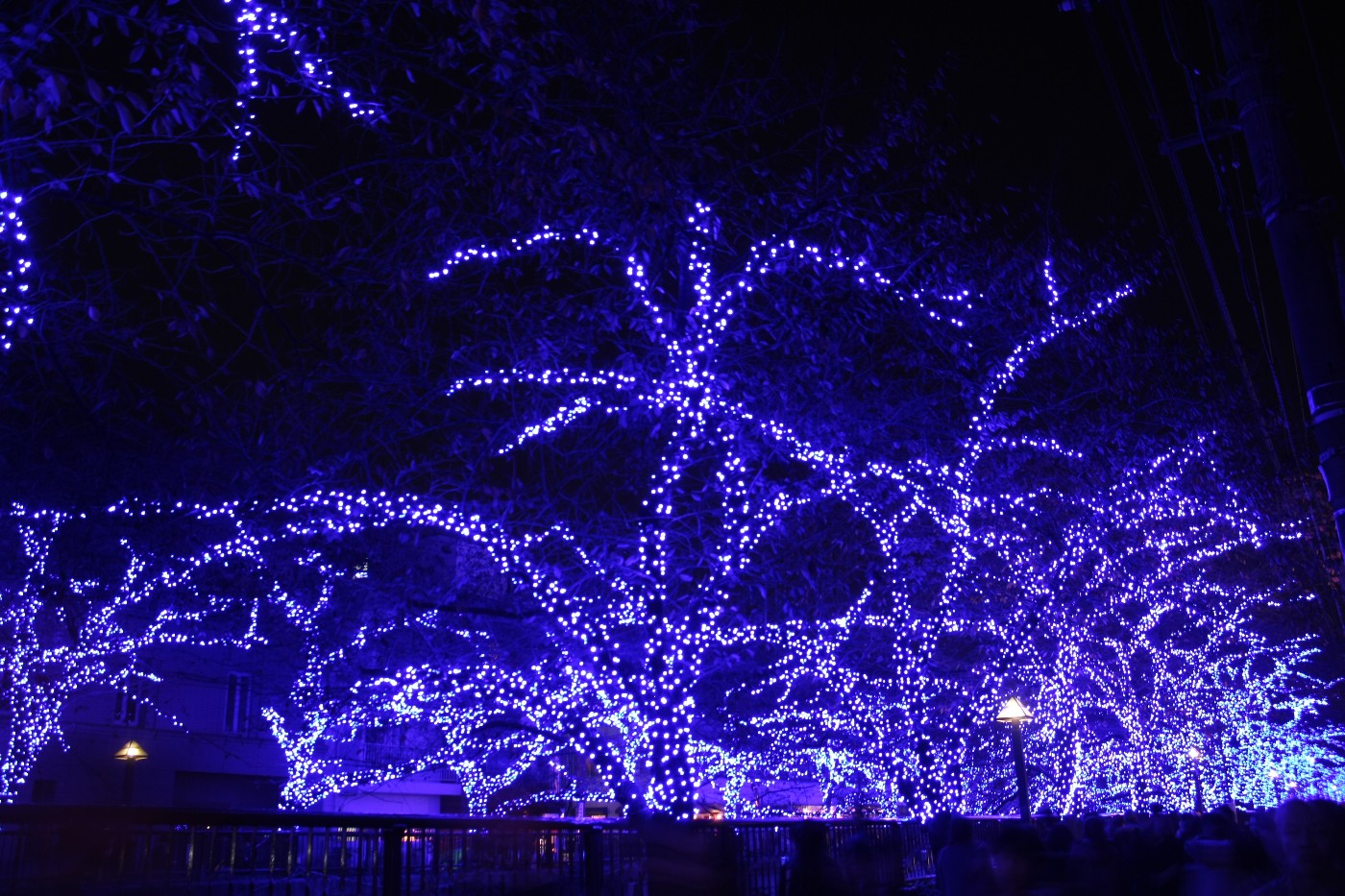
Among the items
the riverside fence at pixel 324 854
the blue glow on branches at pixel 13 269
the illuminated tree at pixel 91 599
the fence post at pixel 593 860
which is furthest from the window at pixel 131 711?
the riverside fence at pixel 324 854

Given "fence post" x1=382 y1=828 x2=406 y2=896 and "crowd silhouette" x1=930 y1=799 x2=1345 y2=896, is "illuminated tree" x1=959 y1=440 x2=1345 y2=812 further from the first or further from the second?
"fence post" x1=382 y1=828 x2=406 y2=896

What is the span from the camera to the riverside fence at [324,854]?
4.90 m

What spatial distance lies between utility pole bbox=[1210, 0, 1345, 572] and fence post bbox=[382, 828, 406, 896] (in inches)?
216

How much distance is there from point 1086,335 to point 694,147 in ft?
27.9

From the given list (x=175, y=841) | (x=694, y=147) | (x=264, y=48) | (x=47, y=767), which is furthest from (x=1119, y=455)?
(x=47, y=767)

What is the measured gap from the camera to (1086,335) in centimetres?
1758

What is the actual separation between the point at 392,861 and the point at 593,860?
2.45 m

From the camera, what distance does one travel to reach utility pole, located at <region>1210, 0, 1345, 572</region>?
6441 millimetres

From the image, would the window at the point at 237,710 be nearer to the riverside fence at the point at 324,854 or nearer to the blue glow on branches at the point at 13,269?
the blue glow on branches at the point at 13,269

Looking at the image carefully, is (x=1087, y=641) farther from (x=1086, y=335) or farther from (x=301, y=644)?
(x=301, y=644)

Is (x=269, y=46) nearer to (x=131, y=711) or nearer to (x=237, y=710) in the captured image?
(x=131, y=711)

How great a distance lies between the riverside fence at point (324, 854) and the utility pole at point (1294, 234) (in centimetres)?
418

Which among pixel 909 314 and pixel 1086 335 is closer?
pixel 909 314

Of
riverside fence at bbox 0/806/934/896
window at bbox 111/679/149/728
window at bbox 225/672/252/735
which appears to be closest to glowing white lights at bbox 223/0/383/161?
riverside fence at bbox 0/806/934/896
